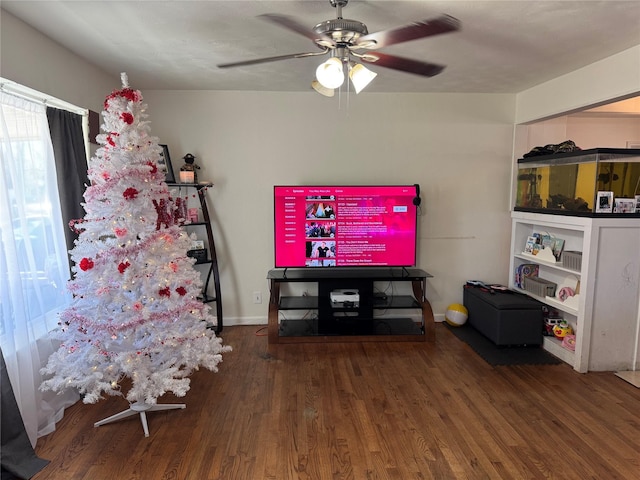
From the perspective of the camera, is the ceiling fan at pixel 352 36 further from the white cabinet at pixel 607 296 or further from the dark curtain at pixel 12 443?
the dark curtain at pixel 12 443

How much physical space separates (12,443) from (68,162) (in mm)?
1757

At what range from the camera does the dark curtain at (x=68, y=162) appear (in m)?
2.67

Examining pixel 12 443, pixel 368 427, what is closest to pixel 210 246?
pixel 12 443

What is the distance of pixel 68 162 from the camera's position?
2746 millimetres

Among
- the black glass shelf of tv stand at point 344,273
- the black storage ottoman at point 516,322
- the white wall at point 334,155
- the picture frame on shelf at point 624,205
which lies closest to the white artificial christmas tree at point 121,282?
the black glass shelf of tv stand at point 344,273

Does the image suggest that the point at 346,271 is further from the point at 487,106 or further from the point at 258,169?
the point at 487,106

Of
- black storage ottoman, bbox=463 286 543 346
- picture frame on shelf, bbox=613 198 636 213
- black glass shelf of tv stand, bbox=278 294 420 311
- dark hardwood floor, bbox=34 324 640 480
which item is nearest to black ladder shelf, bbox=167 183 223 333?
black glass shelf of tv stand, bbox=278 294 420 311

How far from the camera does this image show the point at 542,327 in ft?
12.0

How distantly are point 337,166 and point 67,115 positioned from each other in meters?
2.41

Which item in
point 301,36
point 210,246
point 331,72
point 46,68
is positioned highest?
point 301,36

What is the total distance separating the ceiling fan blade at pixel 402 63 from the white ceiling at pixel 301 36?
0.87ft

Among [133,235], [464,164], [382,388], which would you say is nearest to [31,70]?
[133,235]

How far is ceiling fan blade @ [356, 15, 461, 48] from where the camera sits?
1691 millimetres

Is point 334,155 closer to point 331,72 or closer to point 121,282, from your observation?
point 331,72
